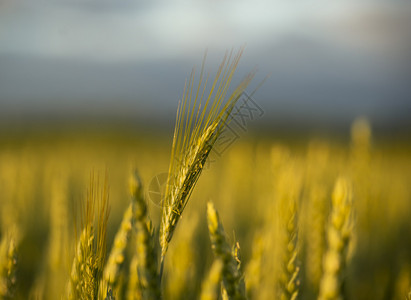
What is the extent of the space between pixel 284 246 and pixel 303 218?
3.34ft

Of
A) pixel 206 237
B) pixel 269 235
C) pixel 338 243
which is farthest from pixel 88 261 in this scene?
pixel 206 237

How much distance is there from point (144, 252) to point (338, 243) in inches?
18.9

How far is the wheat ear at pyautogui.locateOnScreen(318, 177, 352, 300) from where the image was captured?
0.77 meters

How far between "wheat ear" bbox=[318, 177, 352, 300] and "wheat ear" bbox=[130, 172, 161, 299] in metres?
0.42

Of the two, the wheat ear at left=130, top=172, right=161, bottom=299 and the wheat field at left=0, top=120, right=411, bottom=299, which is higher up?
the wheat ear at left=130, top=172, right=161, bottom=299

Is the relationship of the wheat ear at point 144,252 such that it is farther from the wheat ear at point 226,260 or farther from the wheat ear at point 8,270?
the wheat ear at point 8,270

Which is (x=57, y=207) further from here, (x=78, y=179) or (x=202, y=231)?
(x=78, y=179)

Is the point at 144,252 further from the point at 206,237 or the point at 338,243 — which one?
the point at 206,237

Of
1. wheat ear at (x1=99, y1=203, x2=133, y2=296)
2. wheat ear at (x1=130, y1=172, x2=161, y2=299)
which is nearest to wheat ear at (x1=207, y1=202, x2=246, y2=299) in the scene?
wheat ear at (x1=130, y1=172, x2=161, y2=299)

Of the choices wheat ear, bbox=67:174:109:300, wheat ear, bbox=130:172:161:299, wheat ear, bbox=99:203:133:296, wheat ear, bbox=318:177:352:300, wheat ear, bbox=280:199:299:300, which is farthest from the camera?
wheat ear, bbox=280:199:299:300

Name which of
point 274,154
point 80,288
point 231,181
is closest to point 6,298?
point 80,288

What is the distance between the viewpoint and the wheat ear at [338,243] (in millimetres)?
775

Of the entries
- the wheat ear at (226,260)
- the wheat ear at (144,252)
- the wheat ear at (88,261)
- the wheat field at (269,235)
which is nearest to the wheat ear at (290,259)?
the wheat field at (269,235)

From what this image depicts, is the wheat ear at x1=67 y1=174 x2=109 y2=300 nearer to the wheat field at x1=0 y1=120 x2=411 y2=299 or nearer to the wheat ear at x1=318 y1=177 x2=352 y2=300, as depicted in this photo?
the wheat field at x1=0 y1=120 x2=411 y2=299
